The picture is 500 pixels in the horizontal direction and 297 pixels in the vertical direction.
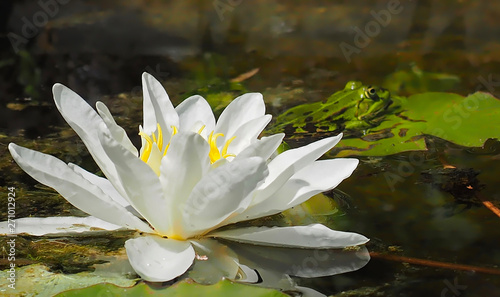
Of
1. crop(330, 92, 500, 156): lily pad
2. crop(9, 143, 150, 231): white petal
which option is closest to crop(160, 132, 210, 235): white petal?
crop(9, 143, 150, 231): white petal

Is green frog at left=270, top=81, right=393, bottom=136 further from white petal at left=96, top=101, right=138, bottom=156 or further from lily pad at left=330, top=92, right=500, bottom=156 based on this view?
white petal at left=96, top=101, right=138, bottom=156

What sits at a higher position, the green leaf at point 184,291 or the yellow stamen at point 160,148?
the yellow stamen at point 160,148

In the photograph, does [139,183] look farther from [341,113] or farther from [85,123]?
[341,113]

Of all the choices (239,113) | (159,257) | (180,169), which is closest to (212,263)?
(159,257)

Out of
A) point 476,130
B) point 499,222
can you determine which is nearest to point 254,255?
point 499,222

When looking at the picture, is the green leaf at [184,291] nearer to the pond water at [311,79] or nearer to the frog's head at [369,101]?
the pond water at [311,79]

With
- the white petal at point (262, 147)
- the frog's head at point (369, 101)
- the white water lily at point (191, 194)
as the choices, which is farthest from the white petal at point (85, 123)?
the frog's head at point (369, 101)
